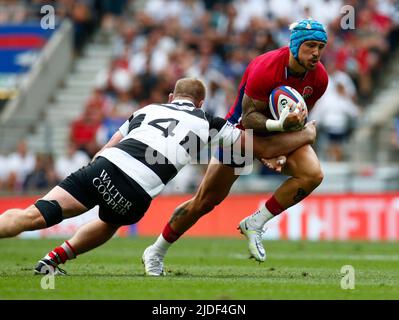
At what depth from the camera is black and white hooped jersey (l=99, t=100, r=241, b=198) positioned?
9.54 m

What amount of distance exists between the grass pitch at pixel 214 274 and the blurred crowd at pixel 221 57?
5333mm

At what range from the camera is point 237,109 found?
11367 millimetres

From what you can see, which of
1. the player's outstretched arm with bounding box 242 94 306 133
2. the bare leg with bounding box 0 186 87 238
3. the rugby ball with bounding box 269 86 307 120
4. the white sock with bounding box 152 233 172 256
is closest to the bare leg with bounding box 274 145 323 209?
the player's outstretched arm with bounding box 242 94 306 133

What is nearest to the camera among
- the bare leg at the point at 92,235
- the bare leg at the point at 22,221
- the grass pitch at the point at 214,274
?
the grass pitch at the point at 214,274

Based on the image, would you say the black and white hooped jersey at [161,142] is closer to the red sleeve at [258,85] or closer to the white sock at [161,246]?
the red sleeve at [258,85]

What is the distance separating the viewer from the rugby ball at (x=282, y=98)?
34.2ft

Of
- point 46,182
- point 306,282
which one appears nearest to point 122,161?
point 306,282

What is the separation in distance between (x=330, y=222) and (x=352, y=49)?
13.3 feet

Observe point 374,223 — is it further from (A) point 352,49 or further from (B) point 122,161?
(B) point 122,161

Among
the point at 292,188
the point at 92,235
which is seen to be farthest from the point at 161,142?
the point at 292,188

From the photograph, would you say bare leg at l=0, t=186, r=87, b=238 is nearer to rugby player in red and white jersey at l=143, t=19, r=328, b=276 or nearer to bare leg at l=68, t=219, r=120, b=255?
bare leg at l=68, t=219, r=120, b=255

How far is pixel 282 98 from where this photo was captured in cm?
1045

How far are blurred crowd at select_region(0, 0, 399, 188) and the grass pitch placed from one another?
210 inches
